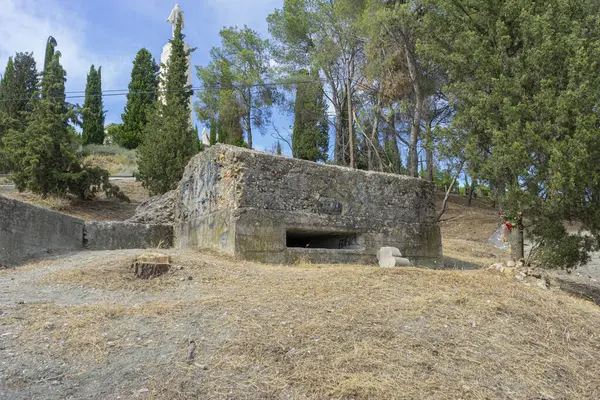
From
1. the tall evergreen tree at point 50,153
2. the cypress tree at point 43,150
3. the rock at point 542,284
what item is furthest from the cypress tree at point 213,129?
the rock at point 542,284

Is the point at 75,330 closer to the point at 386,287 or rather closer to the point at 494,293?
the point at 386,287

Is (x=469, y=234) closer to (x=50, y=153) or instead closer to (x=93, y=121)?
(x=50, y=153)

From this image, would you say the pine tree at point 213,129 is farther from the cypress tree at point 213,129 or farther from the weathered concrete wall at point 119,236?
the weathered concrete wall at point 119,236

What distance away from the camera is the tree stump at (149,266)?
6504 millimetres

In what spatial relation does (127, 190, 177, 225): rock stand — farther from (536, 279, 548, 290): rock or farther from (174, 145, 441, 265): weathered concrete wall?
(536, 279, 548, 290): rock

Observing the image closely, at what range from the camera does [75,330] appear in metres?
4.35

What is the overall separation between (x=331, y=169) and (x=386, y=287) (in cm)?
394

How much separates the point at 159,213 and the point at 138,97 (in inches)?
920

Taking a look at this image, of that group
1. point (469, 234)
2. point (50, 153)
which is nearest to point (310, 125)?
point (469, 234)

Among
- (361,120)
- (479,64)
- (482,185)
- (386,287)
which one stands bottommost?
(386,287)

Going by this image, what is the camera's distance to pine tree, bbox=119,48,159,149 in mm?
32469

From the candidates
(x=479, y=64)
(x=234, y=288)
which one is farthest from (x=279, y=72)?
(x=234, y=288)

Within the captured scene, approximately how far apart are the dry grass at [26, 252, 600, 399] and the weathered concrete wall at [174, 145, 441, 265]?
2.12 metres

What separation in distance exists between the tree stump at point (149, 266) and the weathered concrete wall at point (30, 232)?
266cm
